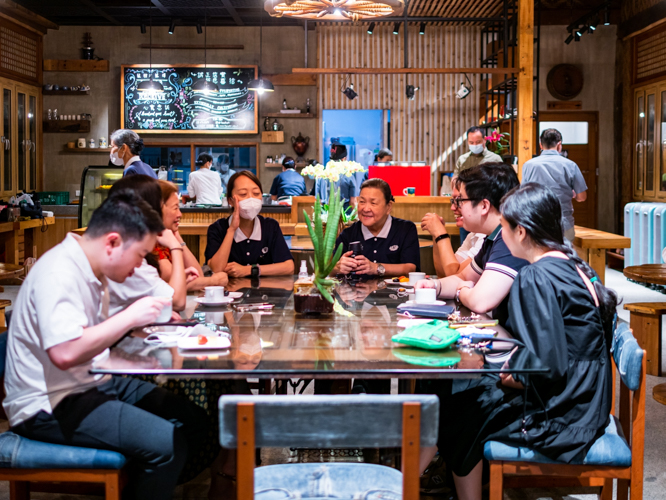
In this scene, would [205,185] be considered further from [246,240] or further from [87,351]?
[87,351]

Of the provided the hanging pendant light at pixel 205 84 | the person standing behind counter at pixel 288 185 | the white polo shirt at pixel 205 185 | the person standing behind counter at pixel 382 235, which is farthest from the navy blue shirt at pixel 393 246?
the hanging pendant light at pixel 205 84

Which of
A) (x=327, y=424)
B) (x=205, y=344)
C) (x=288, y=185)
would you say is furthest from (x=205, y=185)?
(x=327, y=424)

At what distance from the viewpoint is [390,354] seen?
6.22 feet

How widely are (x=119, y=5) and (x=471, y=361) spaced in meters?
8.96

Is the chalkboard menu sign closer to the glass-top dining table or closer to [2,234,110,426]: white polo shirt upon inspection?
the glass-top dining table

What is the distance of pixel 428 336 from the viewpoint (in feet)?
6.55

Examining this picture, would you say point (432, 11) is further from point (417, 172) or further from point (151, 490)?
point (151, 490)

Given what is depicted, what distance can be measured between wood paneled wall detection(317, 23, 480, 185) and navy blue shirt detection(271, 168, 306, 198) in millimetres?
2710

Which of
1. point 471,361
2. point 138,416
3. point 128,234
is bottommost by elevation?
point 138,416

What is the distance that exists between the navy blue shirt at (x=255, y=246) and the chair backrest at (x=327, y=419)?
2.26 metres

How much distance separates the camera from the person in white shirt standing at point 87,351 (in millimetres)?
1778

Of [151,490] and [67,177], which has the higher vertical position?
[67,177]

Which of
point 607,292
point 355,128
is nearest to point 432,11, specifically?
point 355,128

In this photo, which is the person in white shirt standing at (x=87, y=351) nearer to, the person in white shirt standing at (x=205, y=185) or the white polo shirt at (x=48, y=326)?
the white polo shirt at (x=48, y=326)
